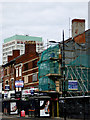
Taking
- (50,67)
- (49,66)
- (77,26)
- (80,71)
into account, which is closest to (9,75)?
(77,26)

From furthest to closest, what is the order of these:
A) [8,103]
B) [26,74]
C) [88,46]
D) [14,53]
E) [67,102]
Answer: [14,53] < [26,74] < [8,103] < [88,46] < [67,102]

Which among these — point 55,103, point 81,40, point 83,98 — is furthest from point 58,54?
point 83,98

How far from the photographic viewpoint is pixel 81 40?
5375 centimetres

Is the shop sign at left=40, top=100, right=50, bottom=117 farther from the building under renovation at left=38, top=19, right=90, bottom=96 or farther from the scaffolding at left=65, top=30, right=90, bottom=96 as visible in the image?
the scaffolding at left=65, top=30, right=90, bottom=96

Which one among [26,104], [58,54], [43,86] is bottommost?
[26,104]

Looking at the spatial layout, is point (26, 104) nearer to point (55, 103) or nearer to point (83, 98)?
point (55, 103)

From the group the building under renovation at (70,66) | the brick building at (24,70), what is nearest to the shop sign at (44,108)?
the building under renovation at (70,66)

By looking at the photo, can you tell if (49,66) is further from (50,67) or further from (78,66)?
(78,66)

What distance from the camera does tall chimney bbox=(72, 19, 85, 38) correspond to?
56344 millimetres

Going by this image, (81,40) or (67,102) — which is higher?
(81,40)

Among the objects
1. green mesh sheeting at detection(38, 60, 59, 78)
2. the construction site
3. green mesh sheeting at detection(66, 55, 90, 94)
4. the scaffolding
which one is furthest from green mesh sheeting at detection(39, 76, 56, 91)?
green mesh sheeting at detection(66, 55, 90, 94)

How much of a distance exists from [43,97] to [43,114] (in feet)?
8.22

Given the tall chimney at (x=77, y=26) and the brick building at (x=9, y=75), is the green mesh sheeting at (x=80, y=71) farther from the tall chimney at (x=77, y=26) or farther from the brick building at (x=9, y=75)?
the brick building at (x=9, y=75)

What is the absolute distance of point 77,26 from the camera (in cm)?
5725
